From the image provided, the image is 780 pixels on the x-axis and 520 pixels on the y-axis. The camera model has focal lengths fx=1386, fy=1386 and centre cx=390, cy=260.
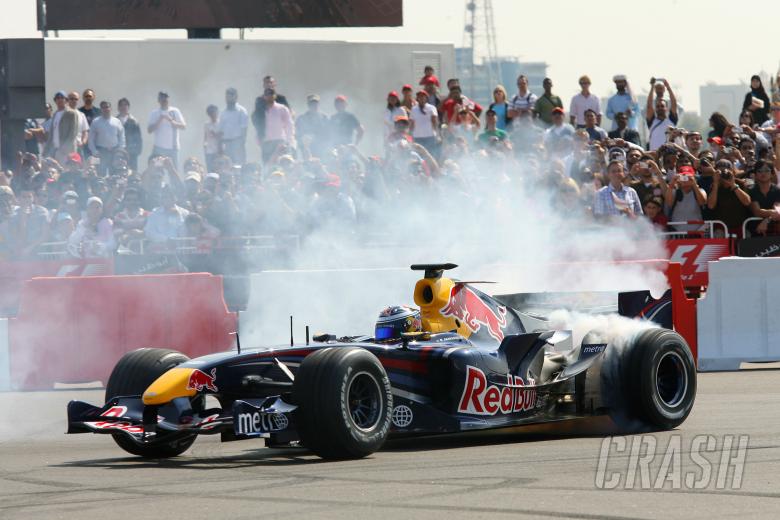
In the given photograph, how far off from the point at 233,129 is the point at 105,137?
190cm

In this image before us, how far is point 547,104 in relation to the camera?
20016mm

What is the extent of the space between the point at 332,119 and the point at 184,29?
193 inches

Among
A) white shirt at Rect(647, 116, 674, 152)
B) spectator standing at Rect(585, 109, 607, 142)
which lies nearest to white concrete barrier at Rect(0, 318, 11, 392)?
spectator standing at Rect(585, 109, 607, 142)

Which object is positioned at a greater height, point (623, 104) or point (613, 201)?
point (623, 104)

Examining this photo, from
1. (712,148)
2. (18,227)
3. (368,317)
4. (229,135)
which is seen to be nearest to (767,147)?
(712,148)

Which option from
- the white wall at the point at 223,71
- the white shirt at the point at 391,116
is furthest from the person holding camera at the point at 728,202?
the white wall at the point at 223,71

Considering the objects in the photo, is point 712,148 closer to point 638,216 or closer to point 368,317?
point 638,216

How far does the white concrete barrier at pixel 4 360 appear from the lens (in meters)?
14.3

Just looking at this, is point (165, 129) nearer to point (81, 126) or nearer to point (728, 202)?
point (81, 126)

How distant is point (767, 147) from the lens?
57.6ft

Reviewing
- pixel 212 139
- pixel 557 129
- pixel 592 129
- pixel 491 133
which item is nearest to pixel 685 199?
pixel 592 129

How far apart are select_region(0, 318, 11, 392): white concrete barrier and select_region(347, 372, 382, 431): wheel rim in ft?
23.7

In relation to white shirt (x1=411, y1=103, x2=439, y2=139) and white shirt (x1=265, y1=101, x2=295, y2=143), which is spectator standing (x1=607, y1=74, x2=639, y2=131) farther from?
white shirt (x1=265, y1=101, x2=295, y2=143)

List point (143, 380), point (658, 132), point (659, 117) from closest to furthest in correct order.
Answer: point (143, 380) < point (658, 132) < point (659, 117)
